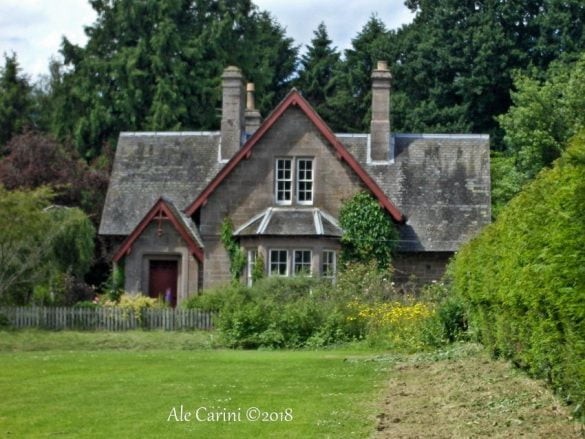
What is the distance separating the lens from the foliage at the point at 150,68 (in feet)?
186

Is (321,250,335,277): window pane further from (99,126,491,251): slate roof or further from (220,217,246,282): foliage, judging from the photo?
(220,217,246,282): foliage

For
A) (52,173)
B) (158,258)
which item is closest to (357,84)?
(52,173)

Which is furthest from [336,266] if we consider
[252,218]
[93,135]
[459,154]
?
[93,135]

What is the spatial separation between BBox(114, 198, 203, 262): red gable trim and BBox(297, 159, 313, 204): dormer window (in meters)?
4.25

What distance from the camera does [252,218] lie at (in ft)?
125

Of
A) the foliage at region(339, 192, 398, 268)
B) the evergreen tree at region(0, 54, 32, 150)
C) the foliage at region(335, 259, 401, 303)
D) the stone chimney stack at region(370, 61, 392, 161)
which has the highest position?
the evergreen tree at region(0, 54, 32, 150)

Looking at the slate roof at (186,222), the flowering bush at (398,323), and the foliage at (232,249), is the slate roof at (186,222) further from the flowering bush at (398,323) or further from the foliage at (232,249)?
the flowering bush at (398,323)

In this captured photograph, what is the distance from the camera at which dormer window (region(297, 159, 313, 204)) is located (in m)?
38.3

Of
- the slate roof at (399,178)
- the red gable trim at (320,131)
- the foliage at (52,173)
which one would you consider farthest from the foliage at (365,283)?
the foliage at (52,173)

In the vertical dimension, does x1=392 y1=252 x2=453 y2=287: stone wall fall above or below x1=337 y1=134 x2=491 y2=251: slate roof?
below

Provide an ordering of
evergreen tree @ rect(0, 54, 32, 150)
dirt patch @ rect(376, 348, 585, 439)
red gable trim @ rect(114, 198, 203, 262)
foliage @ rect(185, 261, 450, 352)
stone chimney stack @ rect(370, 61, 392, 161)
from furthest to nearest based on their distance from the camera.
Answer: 1. evergreen tree @ rect(0, 54, 32, 150)
2. stone chimney stack @ rect(370, 61, 392, 161)
3. red gable trim @ rect(114, 198, 203, 262)
4. foliage @ rect(185, 261, 450, 352)
5. dirt patch @ rect(376, 348, 585, 439)

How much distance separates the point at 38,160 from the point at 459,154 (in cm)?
1813

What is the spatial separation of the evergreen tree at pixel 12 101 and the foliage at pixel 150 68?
2.70m

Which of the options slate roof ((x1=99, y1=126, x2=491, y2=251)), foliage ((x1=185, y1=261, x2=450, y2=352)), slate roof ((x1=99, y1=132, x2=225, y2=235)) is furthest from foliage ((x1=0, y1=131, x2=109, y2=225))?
foliage ((x1=185, y1=261, x2=450, y2=352))
